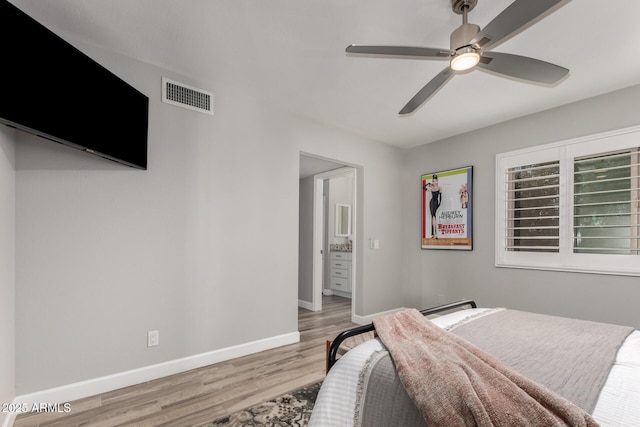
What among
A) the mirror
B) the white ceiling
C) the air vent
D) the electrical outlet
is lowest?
the electrical outlet

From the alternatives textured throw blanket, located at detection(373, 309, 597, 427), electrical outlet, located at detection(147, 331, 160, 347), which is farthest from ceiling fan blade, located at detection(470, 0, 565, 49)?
electrical outlet, located at detection(147, 331, 160, 347)

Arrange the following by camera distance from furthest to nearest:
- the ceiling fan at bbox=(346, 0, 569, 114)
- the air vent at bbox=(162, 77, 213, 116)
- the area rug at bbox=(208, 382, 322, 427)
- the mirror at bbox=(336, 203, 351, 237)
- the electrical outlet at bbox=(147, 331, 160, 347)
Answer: the mirror at bbox=(336, 203, 351, 237) → the air vent at bbox=(162, 77, 213, 116) → the electrical outlet at bbox=(147, 331, 160, 347) → the area rug at bbox=(208, 382, 322, 427) → the ceiling fan at bbox=(346, 0, 569, 114)

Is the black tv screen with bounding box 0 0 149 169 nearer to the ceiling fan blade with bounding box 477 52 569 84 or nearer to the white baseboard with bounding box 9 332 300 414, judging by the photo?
the white baseboard with bounding box 9 332 300 414

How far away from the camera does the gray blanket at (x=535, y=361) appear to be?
102 centimetres

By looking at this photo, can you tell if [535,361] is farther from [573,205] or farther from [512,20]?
[573,205]

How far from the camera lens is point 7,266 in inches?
73.2

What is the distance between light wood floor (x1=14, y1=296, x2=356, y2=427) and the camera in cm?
192

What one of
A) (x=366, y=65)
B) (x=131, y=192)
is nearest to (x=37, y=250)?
(x=131, y=192)

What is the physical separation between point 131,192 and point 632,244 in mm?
4205

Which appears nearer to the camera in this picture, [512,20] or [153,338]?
[512,20]

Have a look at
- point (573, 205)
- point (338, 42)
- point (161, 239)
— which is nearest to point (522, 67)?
point (338, 42)

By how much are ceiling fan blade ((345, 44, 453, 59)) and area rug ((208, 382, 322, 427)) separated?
2179 mm

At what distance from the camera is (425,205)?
4281 mm

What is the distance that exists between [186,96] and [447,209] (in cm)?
331
